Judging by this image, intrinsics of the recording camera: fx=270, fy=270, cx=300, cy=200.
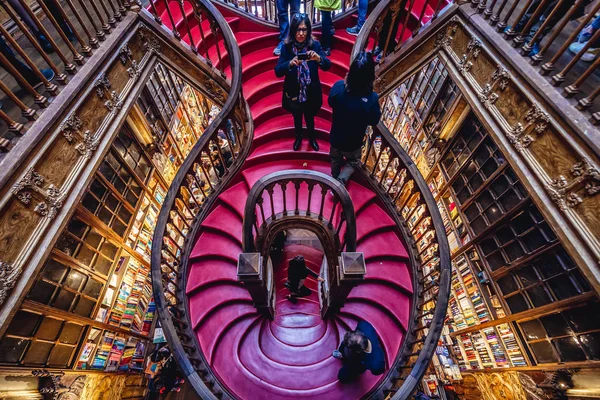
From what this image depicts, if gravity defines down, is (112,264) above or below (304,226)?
below

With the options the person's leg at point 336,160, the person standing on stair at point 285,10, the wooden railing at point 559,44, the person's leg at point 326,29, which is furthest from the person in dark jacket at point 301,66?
the wooden railing at point 559,44

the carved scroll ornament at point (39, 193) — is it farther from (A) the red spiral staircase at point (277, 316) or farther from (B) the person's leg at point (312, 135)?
(B) the person's leg at point (312, 135)

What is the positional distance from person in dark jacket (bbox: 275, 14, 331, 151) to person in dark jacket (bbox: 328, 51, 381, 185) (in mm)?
636

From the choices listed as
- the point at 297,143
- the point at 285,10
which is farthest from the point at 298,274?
the point at 285,10

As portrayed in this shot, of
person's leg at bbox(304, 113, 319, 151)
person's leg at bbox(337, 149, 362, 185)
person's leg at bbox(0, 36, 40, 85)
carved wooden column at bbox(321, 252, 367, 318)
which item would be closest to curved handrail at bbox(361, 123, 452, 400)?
person's leg at bbox(337, 149, 362, 185)

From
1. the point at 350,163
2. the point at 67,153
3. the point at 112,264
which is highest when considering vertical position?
the point at 350,163

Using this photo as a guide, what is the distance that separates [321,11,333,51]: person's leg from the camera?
4.51 meters

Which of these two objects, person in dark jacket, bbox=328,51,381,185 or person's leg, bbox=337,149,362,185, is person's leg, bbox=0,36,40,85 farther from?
person's leg, bbox=337,149,362,185

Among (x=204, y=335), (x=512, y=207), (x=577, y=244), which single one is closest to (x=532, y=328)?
(x=512, y=207)

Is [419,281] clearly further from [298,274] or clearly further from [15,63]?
[15,63]

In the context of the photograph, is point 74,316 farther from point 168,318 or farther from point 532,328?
point 532,328

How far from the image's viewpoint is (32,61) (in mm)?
3459

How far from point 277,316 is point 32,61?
17.5 ft

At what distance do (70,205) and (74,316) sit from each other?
179 centimetres
